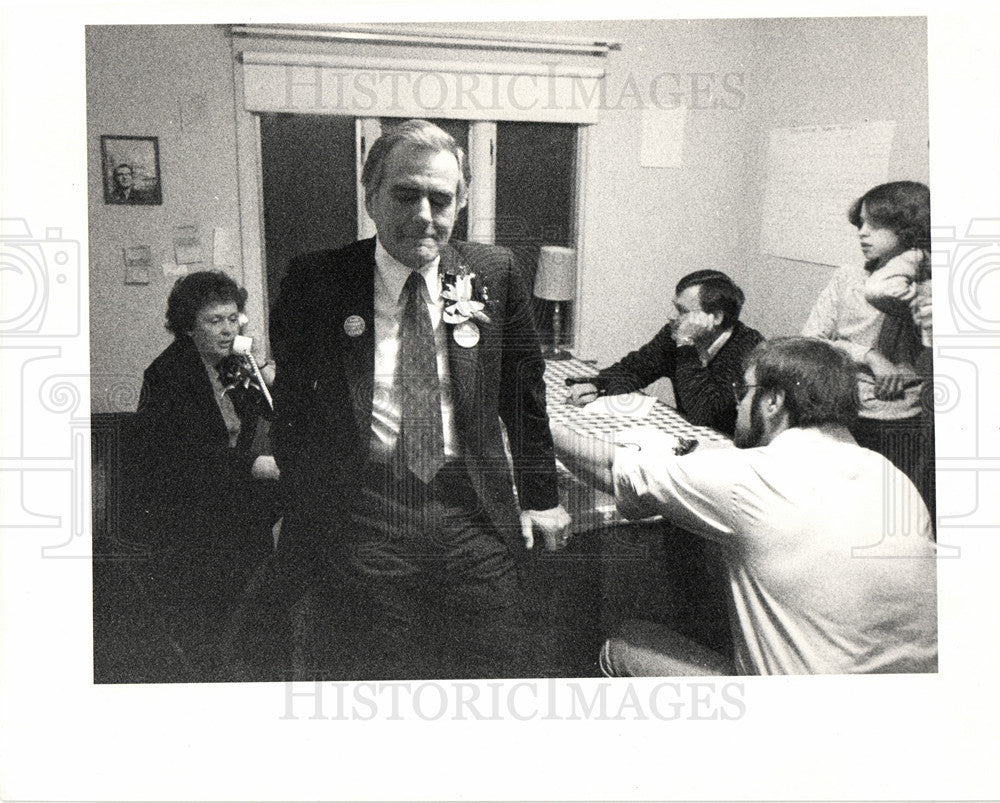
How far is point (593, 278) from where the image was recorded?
2045mm

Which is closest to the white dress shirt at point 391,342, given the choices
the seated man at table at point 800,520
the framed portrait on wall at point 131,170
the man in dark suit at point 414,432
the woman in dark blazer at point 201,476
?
the man in dark suit at point 414,432

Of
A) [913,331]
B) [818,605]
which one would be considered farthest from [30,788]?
[913,331]

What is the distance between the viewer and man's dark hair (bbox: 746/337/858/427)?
2027 millimetres

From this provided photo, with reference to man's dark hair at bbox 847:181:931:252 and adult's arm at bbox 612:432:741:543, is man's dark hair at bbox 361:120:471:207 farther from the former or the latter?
man's dark hair at bbox 847:181:931:252

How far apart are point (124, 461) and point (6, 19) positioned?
911mm

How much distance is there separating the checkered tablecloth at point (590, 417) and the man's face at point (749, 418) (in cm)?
3

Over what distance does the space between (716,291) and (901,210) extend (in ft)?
1.32

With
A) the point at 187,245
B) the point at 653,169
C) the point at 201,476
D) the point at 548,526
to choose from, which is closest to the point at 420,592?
the point at 548,526

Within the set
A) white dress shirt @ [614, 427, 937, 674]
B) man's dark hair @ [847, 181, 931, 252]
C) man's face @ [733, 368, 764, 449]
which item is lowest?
white dress shirt @ [614, 427, 937, 674]

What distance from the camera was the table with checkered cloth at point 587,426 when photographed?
2.04 meters

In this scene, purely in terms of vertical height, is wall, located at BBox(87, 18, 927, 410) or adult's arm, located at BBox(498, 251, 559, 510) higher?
wall, located at BBox(87, 18, 927, 410)

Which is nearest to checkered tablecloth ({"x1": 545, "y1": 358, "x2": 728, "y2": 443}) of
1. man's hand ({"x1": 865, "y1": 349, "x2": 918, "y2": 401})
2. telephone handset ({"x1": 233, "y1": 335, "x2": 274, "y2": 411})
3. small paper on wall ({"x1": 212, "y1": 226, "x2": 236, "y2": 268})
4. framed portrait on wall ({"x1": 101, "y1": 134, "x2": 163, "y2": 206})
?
man's hand ({"x1": 865, "y1": 349, "x2": 918, "y2": 401})

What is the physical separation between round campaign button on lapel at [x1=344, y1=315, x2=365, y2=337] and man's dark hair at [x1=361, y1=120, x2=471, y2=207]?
24cm

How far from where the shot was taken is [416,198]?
79.6 inches
